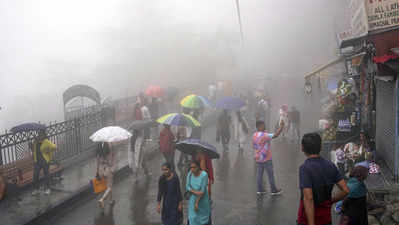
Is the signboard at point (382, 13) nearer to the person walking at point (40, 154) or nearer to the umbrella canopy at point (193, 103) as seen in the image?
the umbrella canopy at point (193, 103)

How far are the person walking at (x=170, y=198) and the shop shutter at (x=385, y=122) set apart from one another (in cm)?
383

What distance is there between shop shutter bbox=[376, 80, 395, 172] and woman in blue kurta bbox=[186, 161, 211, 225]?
143 inches

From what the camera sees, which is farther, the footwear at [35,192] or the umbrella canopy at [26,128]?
the footwear at [35,192]

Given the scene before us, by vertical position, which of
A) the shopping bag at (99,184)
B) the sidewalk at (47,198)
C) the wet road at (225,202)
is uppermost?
the shopping bag at (99,184)

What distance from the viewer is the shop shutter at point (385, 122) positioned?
6.74 meters

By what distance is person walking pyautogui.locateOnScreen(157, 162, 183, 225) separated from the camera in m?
4.62

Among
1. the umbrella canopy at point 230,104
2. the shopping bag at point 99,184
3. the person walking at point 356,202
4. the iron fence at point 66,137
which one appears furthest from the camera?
the umbrella canopy at point 230,104

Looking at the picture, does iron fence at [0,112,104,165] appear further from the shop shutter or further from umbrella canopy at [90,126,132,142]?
the shop shutter

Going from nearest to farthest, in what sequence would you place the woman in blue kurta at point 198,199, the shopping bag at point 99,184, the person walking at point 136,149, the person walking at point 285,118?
the woman in blue kurta at point 198,199
the shopping bag at point 99,184
the person walking at point 136,149
the person walking at point 285,118

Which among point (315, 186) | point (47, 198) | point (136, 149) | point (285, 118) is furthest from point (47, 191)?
point (285, 118)

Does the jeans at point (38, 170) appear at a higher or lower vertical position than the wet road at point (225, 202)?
higher

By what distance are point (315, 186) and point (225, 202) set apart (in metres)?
3.84

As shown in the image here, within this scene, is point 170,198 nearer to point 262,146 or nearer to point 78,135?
point 262,146

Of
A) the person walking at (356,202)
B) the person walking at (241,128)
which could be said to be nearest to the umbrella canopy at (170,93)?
the person walking at (241,128)
